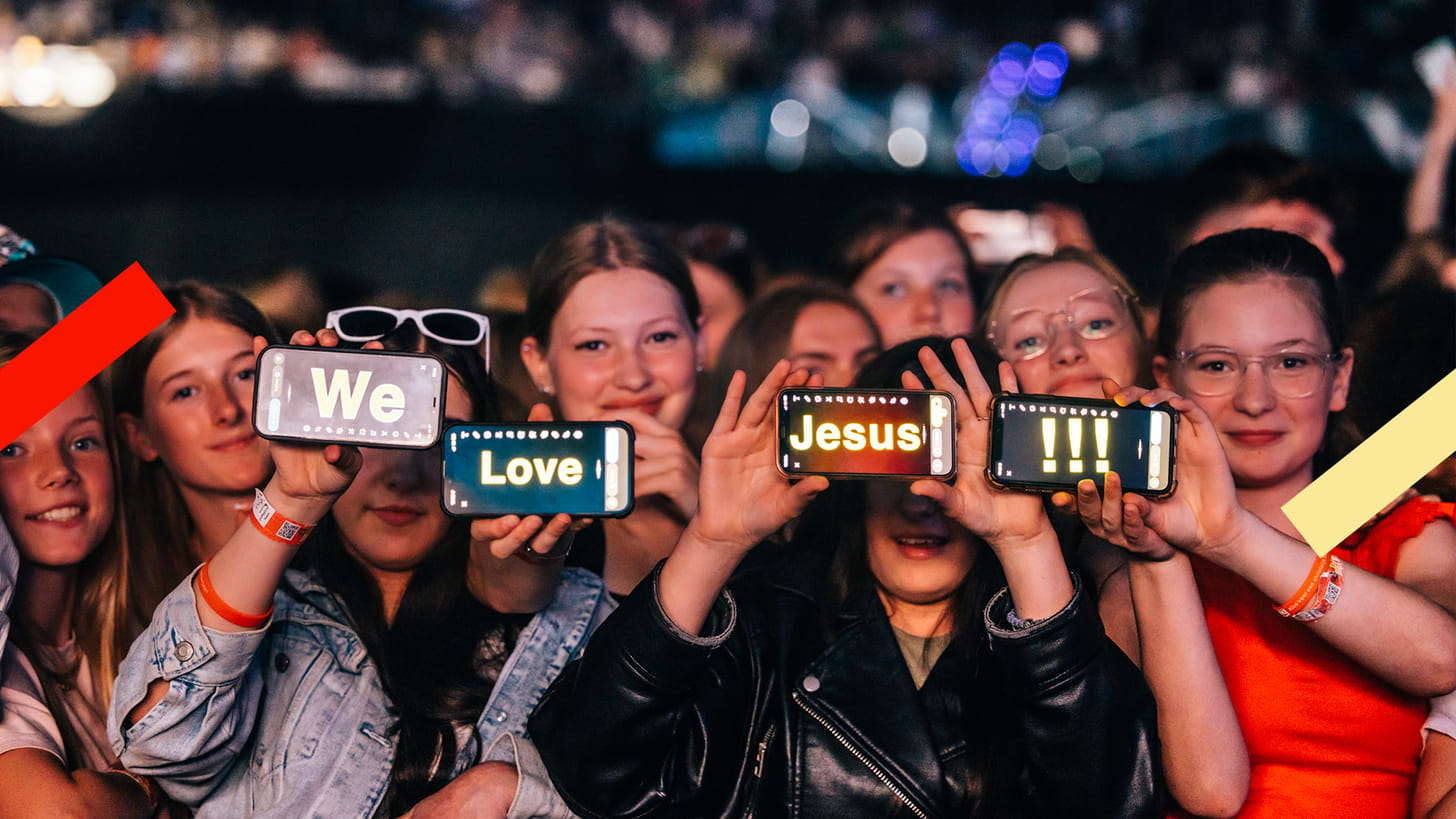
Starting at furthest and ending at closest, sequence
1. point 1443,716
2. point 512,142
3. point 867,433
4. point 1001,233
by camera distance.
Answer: point 512,142
point 1001,233
point 1443,716
point 867,433

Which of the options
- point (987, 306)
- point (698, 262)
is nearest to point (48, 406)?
point (987, 306)

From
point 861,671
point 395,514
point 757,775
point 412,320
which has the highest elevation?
point 412,320

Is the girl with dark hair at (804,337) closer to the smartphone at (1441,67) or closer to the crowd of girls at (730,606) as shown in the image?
the crowd of girls at (730,606)

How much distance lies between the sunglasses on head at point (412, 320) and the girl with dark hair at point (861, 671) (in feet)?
2.20

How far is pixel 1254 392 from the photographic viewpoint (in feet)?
6.58

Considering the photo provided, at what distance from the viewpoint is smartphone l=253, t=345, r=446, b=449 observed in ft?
5.50

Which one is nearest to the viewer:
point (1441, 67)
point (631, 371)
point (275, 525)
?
point (275, 525)

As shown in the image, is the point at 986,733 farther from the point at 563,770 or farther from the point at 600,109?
the point at 600,109

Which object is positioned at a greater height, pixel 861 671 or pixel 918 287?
pixel 918 287

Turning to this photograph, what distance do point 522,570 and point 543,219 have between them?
5195 mm

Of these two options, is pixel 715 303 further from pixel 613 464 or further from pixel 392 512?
pixel 613 464

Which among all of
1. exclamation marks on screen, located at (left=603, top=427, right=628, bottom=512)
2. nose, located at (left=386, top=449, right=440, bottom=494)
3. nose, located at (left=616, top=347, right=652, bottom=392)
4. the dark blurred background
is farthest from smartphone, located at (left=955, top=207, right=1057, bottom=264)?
exclamation marks on screen, located at (left=603, top=427, right=628, bottom=512)

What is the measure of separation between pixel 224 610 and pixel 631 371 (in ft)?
3.05

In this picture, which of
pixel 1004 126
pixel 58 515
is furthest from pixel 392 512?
pixel 1004 126
